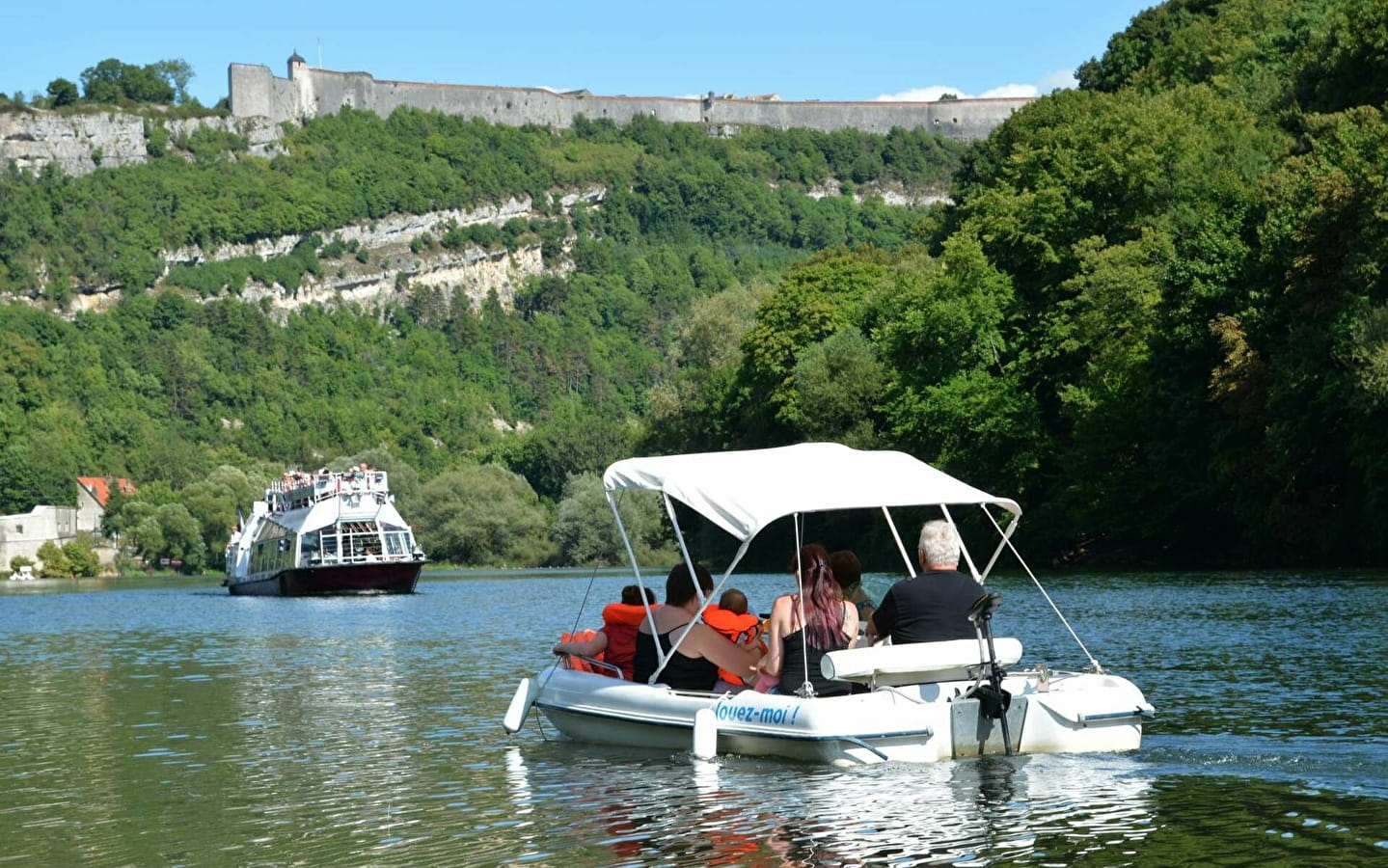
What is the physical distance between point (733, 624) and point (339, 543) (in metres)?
69.2

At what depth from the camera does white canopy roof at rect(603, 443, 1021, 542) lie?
19594 mm

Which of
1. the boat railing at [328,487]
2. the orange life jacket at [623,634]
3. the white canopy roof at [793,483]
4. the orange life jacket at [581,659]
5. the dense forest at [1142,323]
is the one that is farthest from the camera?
the boat railing at [328,487]

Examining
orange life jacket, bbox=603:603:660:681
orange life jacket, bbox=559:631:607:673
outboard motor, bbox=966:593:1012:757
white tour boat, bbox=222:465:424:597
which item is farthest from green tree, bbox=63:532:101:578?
outboard motor, bbox=966:593:1012:757

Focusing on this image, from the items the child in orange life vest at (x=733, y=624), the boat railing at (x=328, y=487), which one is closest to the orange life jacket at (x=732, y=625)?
the child in orange life vest at (x=733, y=624)

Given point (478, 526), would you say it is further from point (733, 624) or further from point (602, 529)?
point (733, 624)

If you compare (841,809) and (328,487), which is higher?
(328,487)

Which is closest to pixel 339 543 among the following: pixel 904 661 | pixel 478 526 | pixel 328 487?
pixel 328 487

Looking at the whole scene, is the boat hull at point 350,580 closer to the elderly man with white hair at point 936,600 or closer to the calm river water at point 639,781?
the calm river water at point 639,781

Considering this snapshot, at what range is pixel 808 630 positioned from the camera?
19359mm

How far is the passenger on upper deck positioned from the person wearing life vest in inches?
27.1

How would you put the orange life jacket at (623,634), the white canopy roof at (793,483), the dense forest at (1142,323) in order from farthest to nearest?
the dense forest at (1142,323) < the orange life jacket at (623,634) < the white canopy roof at (793,483)

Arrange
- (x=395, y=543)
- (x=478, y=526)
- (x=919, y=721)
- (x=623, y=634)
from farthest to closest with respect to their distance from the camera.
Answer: (x=478, y=526)
(x=395, y=543)
(x=623, y=634)
(x=919, y=721)

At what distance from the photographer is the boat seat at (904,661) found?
18281mm

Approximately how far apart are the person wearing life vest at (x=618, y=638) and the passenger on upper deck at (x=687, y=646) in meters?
0.69
